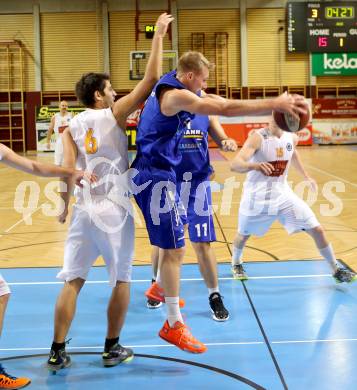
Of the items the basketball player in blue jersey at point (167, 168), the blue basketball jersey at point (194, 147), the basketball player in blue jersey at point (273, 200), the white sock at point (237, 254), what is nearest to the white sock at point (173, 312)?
the basketball player in blue jersey at point (167, 168)

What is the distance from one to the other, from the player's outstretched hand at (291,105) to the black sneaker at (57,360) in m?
2.14

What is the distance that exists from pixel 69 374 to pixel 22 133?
75.0 feet

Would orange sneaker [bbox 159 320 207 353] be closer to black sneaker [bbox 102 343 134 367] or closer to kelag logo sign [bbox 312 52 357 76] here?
black sneaker [bbox 102 343 134 367]

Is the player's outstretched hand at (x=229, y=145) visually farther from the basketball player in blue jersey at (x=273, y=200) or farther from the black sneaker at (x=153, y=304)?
the black sneaker at (x=153, y=304)

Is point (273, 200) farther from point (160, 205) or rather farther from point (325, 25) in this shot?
point (325, 25)

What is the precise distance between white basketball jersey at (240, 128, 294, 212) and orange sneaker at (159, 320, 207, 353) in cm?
220

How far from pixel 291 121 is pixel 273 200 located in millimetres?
2481

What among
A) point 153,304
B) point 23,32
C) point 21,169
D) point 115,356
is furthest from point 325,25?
point 21,169

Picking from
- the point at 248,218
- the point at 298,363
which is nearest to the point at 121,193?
the point at 298,363

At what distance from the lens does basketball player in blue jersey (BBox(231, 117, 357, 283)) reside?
17.7 feet

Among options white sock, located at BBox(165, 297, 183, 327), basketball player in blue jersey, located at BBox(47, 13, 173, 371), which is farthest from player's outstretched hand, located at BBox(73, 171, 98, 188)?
white sock, located at BBox(165, 297, 183, 327)

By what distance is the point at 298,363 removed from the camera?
3.71 metres

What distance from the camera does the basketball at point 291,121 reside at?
3.13 m

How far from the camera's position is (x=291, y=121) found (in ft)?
10.3
